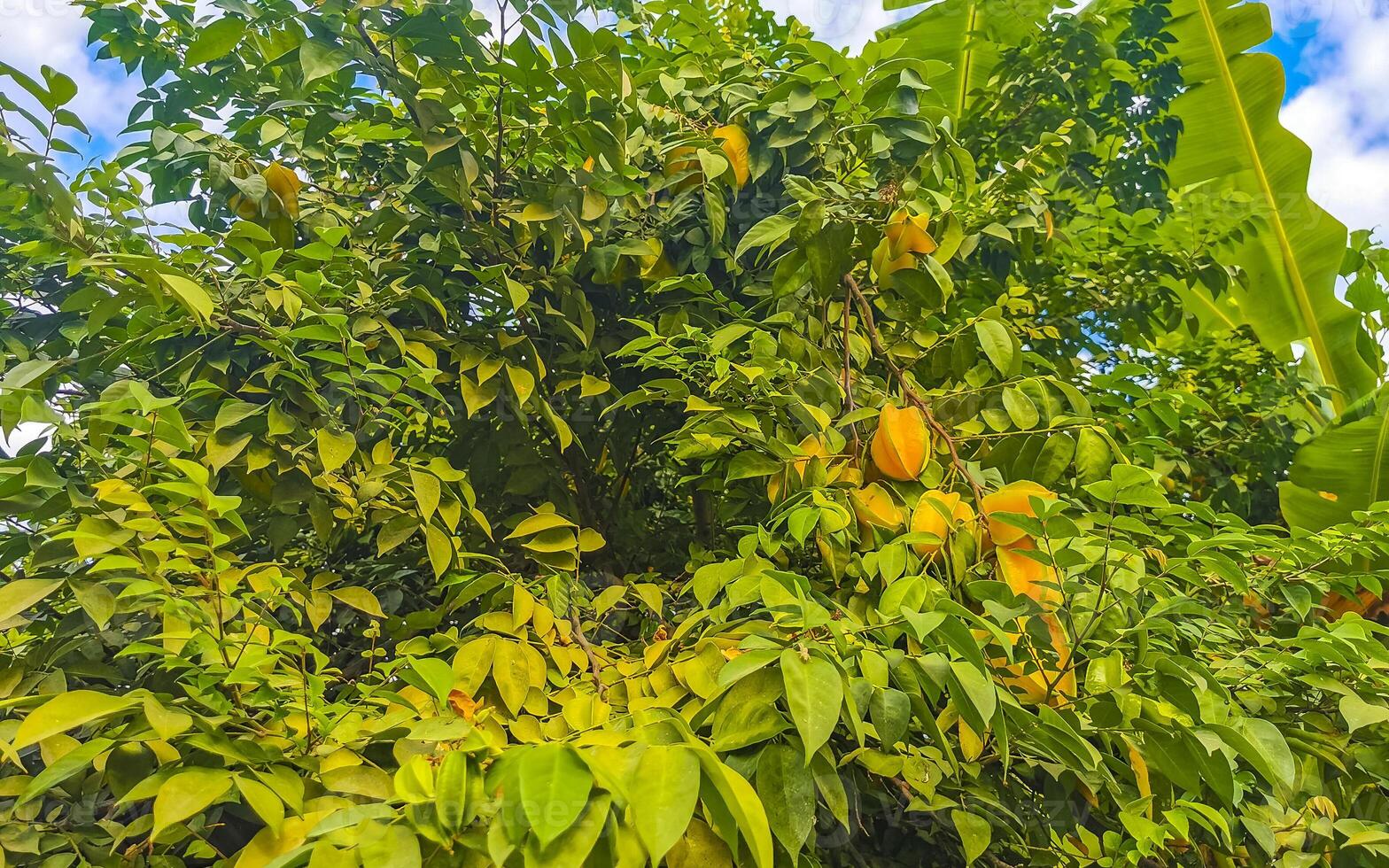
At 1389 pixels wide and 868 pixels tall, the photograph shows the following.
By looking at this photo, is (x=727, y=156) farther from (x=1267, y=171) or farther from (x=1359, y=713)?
(x=1267, y=171)

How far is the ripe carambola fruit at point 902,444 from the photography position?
1053 mm

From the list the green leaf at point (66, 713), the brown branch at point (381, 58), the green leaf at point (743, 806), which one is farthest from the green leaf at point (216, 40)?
the green leaf at point (743, 806)

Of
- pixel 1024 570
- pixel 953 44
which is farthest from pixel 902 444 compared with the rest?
pixel 953 44

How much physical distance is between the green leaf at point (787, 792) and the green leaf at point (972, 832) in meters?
0.33

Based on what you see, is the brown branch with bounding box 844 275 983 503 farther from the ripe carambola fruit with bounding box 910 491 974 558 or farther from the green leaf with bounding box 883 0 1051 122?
the green leaf with bounding box 883 0 1051 122

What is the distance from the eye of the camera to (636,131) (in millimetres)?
1328

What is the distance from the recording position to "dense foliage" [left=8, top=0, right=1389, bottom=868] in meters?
0.66

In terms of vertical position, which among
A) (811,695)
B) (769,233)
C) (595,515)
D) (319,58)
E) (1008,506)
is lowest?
(811,695)

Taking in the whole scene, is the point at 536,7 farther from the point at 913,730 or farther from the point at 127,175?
the point at 913,730

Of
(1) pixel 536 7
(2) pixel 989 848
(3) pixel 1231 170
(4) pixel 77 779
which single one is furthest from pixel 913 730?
(3) pixel 1231 170

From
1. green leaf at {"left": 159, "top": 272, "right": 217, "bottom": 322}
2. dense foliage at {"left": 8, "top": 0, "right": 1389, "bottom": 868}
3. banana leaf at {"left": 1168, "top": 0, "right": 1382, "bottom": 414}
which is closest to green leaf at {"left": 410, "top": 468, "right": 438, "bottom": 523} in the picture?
dense foliage at {"left": 8, "top": 0, "right": 1389, "bottom": 868}

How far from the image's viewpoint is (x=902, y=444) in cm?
105

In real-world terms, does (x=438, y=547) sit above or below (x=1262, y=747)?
above

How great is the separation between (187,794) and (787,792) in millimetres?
422
